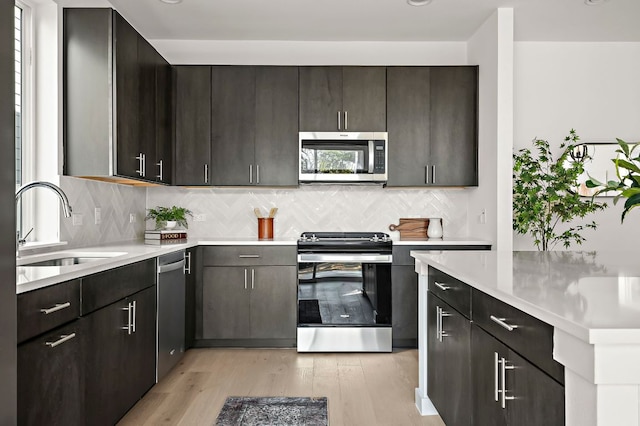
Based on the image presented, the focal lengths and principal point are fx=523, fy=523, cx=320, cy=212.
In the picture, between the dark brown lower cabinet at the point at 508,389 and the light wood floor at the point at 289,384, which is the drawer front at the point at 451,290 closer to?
the dark brown lower cabinet at the point at 508,389

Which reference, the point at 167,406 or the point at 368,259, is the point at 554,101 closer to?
the point at 368,259

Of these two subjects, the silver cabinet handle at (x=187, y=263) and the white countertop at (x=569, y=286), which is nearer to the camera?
the white countertop at (x=569, y=286)

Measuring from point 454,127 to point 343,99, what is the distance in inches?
38.4

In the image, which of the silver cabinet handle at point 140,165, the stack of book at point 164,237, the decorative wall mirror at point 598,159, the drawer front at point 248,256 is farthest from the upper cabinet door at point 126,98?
the decorative wall mirror at point 598,159

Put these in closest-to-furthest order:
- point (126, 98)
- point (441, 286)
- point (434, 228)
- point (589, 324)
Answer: point (589, 324) → point (441, 286) → point (126, 98) → point (434, 228)

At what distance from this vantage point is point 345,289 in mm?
4152

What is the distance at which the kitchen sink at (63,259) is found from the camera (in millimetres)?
2662

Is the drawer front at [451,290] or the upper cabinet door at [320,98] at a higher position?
the upper cabinet door at [320,98]

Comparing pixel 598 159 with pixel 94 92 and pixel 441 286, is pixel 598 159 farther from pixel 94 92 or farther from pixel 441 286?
pixel 94 92

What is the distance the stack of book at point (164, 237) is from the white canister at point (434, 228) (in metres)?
2.10

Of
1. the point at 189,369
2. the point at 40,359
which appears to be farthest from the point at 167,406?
the point at 40,359

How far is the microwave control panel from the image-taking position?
442cm

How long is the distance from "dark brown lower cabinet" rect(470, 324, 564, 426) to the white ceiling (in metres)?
2.78

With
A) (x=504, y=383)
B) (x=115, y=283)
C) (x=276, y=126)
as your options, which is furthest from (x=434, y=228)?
(x=504, y=383)
